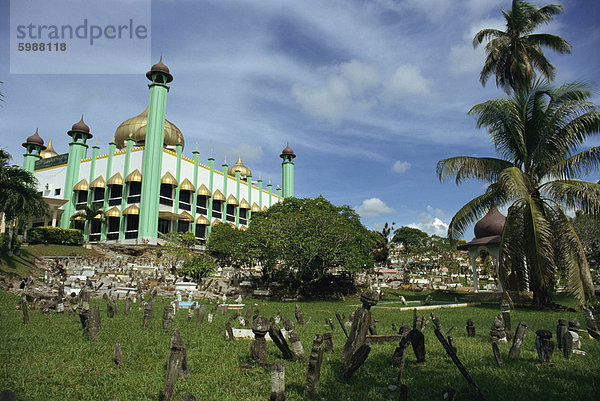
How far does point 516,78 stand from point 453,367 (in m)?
19.0

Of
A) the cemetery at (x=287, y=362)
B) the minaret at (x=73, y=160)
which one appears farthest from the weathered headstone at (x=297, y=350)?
the minaret at (x=73, y=160)

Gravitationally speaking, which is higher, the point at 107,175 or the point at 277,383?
the point at 107,175

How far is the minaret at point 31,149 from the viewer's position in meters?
53.0

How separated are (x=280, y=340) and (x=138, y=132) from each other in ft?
164

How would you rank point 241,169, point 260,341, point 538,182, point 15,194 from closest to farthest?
point 260,341
point 538,182
point 15,194
point 241,169

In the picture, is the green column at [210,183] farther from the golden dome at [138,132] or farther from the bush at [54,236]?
the bush at [54,236]

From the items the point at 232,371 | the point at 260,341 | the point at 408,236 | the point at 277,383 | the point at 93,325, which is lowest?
the point at 232,371

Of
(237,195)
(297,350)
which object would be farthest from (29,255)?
(297,350)

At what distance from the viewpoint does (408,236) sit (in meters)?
73.9

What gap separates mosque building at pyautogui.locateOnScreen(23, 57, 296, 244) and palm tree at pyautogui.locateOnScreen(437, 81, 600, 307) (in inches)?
1330

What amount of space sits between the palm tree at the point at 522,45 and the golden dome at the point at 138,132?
1572 inches

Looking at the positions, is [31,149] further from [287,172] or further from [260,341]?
[260,341]

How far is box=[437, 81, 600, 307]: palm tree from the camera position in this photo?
15.7 metres

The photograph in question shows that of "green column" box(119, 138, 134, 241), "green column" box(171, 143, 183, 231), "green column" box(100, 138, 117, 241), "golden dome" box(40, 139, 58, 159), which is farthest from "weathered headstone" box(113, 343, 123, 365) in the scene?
"golden dome" box(40, 139, 58, 159)
